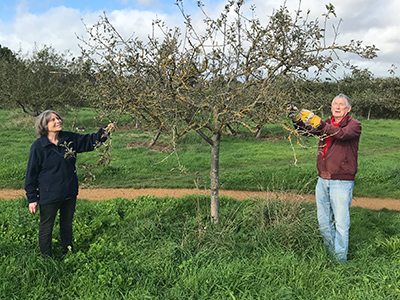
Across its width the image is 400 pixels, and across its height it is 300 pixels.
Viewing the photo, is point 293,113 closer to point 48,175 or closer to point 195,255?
point 195,255

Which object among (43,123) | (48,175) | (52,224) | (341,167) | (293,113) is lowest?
(52,224)

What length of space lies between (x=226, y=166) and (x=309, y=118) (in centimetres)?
664

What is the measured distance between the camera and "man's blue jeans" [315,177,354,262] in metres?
3.95

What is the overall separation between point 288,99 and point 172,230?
2.46 meters

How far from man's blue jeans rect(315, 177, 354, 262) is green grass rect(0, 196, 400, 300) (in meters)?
0.15

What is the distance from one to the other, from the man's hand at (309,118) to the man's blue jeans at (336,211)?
2.80ft

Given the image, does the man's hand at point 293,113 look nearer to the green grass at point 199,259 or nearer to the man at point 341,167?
the man at point 341,167

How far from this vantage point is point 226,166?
10.2m

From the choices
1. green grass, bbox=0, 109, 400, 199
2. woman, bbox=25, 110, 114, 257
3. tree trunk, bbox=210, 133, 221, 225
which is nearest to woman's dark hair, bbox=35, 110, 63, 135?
woman, bbox=25, 110, 114, 257

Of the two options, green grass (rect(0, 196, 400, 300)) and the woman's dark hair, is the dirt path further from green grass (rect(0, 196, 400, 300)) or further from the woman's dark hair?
the woman's dark hair

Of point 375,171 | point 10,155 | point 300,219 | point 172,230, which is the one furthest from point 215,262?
point 10,155

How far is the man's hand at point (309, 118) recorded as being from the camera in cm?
359

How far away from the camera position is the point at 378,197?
7.70 metres

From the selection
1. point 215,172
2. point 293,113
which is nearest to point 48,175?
point 215,172
